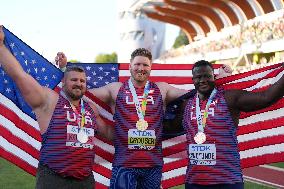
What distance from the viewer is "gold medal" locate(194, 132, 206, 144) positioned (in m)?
4.95

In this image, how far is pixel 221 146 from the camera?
4.94 metres

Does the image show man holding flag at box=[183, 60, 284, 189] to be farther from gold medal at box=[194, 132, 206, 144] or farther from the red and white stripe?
the red and white stripe

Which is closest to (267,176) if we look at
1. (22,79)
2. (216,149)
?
(216,149)

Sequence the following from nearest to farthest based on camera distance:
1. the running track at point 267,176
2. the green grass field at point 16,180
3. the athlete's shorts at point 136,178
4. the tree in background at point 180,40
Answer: the athlete's shorts at point 136,178
the green grass field at point 16,180
the running track at point 267,176
the tree in background at point 180,40

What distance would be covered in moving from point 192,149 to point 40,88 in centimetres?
161

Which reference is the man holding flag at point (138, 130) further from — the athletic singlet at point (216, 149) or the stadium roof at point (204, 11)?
the stadium roof at point (204, 11)

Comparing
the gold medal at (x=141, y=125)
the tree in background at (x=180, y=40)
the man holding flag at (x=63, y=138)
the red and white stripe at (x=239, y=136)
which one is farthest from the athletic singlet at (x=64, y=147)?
the tree in background at (x=180, y=40)

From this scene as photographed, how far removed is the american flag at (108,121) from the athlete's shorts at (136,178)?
999 mm

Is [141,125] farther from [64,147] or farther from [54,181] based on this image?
[54,181]

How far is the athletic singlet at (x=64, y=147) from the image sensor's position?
4.75 m

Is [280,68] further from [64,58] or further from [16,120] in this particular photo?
[16,120]

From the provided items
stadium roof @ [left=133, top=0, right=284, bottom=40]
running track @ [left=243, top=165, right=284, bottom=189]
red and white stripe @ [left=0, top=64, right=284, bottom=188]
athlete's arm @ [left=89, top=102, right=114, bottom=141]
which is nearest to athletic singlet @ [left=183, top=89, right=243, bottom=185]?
athlete's arm @ [left=89, top=102, right=114, bottom=141]

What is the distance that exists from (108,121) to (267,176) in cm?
607

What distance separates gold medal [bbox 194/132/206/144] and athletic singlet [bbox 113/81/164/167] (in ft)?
1.57
